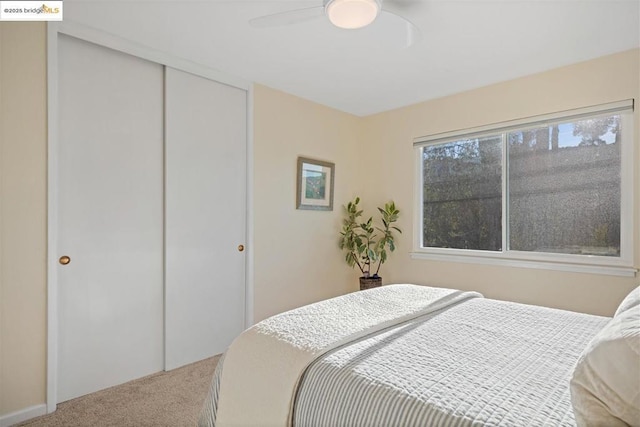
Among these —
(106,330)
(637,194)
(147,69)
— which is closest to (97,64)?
(147,69)

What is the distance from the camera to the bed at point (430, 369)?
0.85 meters

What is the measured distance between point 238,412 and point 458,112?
10.5 feet

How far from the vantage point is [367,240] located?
419 cm

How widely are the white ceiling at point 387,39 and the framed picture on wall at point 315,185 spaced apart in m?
0.80

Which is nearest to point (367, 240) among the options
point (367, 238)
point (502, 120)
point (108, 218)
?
point (367, 238)

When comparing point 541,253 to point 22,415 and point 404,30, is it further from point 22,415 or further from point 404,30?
point 22,415

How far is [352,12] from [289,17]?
324mm

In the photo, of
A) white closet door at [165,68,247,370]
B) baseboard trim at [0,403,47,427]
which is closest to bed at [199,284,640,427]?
baseboard trim at [0,403,47,427]

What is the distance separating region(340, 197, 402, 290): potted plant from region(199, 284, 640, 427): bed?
6.56 ft

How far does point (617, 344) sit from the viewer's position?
0.82m

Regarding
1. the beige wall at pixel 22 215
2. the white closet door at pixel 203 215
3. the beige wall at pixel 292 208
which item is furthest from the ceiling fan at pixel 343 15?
the beige wall at pixel 292 208

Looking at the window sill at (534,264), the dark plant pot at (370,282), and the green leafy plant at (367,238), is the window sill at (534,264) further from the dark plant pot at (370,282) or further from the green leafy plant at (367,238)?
the dark plant pot at (370,282)

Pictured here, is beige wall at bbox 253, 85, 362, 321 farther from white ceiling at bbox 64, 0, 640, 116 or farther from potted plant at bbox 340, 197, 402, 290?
white ceiling at bbox 64, 0, 640, 116

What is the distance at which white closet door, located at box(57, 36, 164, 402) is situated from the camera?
2.31 m
